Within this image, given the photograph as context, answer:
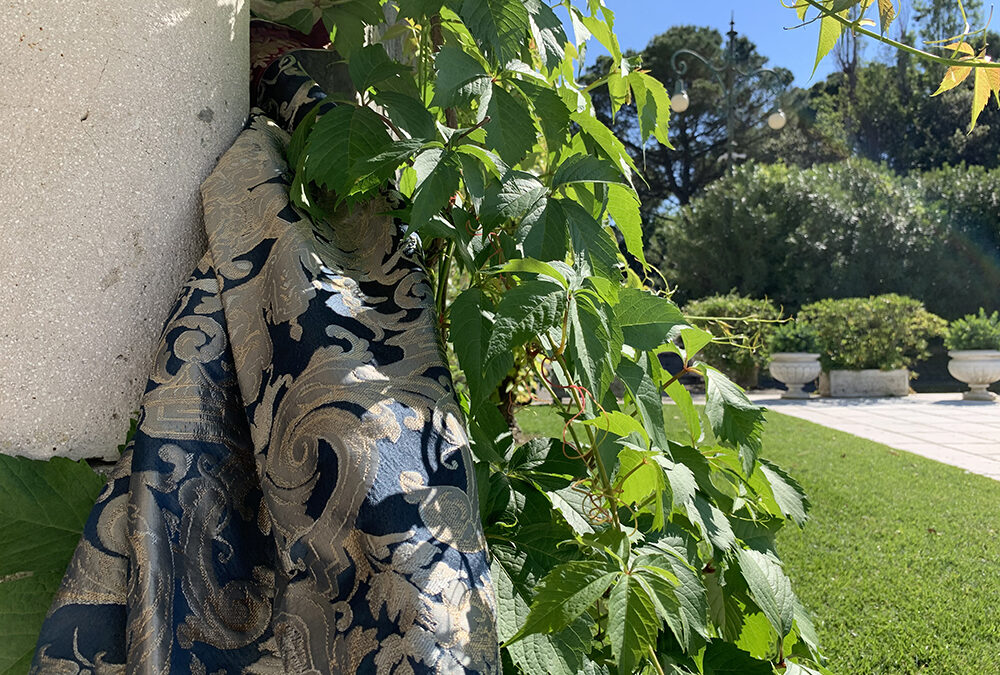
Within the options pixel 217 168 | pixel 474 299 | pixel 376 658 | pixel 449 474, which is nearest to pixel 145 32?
pixel 217 168

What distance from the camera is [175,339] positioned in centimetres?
84

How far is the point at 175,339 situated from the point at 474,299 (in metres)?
0.34

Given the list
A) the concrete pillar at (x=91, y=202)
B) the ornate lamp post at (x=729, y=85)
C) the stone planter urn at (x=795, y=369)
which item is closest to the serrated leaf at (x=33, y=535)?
the concrete pillar at (x=91, y=202)

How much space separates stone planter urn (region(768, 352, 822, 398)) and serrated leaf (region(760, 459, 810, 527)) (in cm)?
1295

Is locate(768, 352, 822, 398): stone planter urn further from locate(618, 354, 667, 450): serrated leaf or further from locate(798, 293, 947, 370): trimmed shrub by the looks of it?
locate(618, 354, 667, 450): serrated leaf

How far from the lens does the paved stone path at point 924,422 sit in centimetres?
729

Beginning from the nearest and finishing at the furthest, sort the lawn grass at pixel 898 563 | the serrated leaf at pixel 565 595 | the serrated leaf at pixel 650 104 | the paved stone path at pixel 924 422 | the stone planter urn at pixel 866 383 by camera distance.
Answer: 1. the serrated leaf at pixel 565 595
2. the serrated leaf at pixel 650 104
3. the lawn grass at pixel 898 563
4. the paved stone path at pixel 924 422
5. the stone planter urn at pixel 866 383

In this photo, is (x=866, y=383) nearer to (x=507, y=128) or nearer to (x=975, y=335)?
(x=975, y=335)

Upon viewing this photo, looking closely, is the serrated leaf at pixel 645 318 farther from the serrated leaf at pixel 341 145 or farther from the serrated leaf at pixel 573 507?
the serrated leaf at pixel 341 145

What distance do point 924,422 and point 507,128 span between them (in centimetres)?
1027

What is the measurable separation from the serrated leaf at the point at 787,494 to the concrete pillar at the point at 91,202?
0.84m

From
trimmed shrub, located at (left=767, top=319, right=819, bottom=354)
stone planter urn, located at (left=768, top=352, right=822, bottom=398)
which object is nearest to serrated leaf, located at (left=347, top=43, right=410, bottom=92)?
stone planter urn, located at (left=768, top=352, right=822, bottom=398)

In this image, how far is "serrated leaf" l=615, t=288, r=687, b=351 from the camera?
2.76 ft

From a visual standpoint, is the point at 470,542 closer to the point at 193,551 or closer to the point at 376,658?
the point at 376,658
